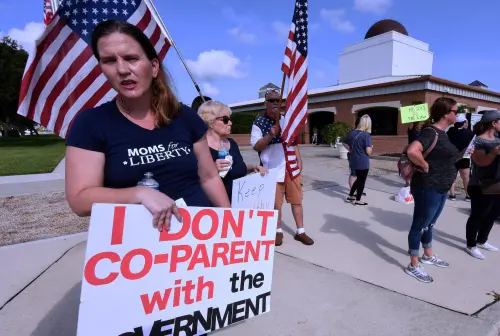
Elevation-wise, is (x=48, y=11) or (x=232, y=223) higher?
(x=48, y=11)

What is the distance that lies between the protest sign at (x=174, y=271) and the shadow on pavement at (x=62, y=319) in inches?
58.3

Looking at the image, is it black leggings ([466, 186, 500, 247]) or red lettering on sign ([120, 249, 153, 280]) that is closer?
red lettering on sign ([120, 249, 153, 280])

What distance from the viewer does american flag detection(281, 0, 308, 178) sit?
13.4 feet

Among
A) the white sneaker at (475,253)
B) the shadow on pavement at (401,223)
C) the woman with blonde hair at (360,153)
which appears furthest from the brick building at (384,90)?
the white sneaker at (475,253)

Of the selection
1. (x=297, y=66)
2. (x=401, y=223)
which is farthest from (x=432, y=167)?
(x=401, y=223)

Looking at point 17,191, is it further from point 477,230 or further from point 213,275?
point 477,230

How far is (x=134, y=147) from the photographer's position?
1506 mm

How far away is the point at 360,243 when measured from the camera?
4.59 m

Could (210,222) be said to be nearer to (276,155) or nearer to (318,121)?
(276,155)

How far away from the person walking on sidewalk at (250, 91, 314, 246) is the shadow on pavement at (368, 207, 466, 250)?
5.64ft

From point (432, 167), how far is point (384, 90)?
1912 centimetres

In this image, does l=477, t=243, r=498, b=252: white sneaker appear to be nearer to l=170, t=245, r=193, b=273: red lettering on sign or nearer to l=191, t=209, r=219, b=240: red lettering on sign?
l=191, t=209, r=219, b=240: red lettering on sign

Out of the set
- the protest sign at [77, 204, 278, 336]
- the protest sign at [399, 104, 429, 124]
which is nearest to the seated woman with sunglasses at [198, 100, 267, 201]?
the protest sign at [77, 204, 278, 336]

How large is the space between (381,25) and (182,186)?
34431 mm
